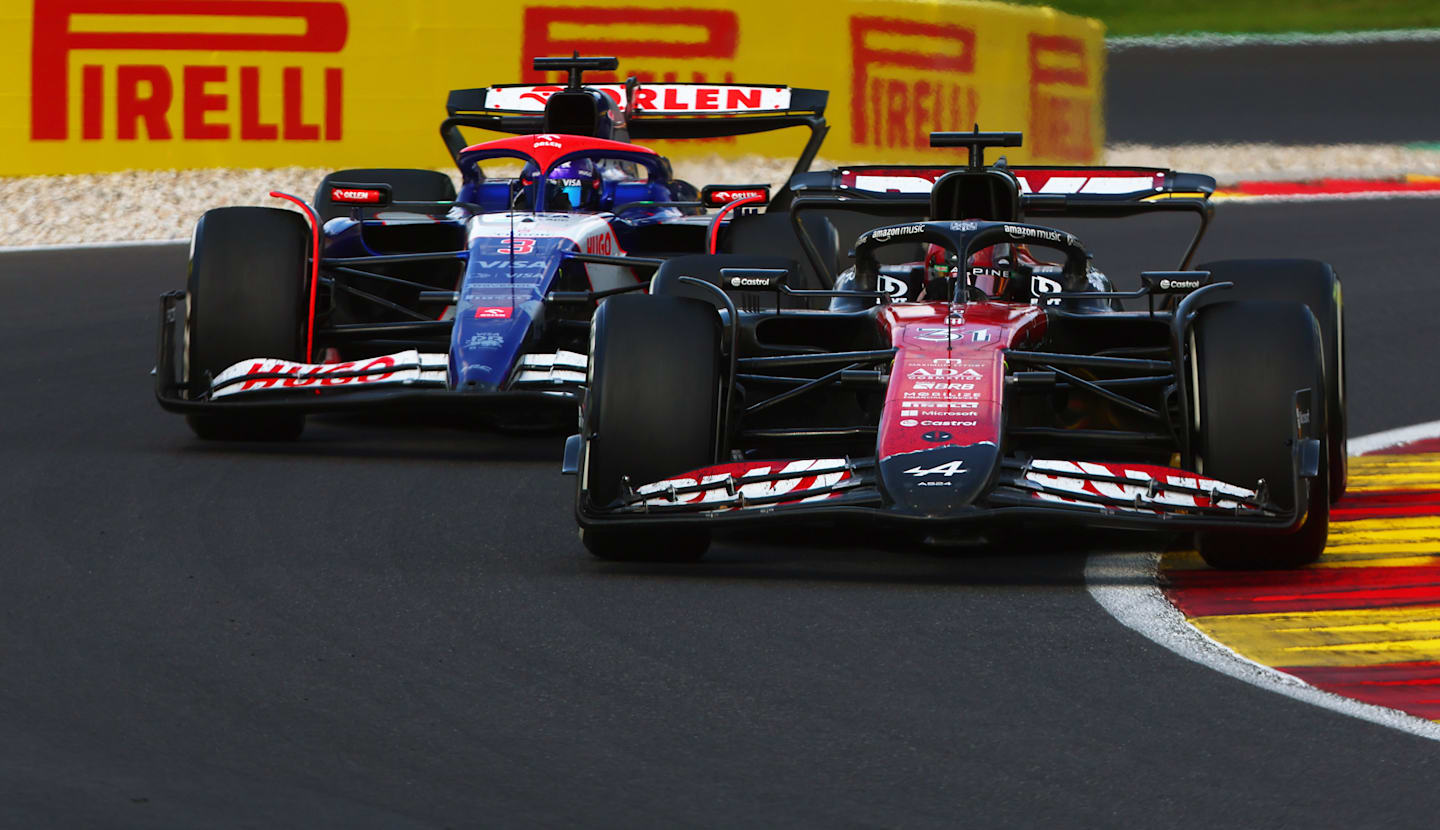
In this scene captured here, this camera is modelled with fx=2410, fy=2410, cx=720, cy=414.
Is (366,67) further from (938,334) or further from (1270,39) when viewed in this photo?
(1270,39)

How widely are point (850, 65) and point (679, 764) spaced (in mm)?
15872

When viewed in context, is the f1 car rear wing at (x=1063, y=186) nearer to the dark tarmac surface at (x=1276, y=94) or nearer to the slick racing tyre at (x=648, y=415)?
the slick racing tyre at (x=648, y=415)

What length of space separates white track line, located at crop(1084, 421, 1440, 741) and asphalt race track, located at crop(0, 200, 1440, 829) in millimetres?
75

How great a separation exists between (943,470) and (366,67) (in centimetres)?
1208

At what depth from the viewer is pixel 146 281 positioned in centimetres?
1563

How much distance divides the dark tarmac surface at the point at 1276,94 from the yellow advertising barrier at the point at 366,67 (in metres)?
7.70

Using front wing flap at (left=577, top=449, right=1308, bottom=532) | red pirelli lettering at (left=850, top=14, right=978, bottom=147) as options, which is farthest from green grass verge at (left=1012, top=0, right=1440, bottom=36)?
front wing flap at (left=577, top=449, right=1308, bottom=532)

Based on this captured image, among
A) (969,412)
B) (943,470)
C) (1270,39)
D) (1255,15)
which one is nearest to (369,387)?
Answer: (969,412)

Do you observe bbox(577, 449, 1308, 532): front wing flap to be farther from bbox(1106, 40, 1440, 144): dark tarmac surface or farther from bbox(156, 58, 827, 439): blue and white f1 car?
bbox(1106, 40, 1440, 144): dark tarmac surface

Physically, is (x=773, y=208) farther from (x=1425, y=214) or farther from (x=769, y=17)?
(x=1425, y=214)

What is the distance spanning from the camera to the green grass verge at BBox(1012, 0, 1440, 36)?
127 feet

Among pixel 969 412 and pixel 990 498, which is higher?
pixel 969 412

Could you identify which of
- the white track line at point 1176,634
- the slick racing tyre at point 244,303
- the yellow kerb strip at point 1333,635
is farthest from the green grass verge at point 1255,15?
the yellow kerb strip at point 1333,635

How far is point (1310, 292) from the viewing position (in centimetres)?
865
